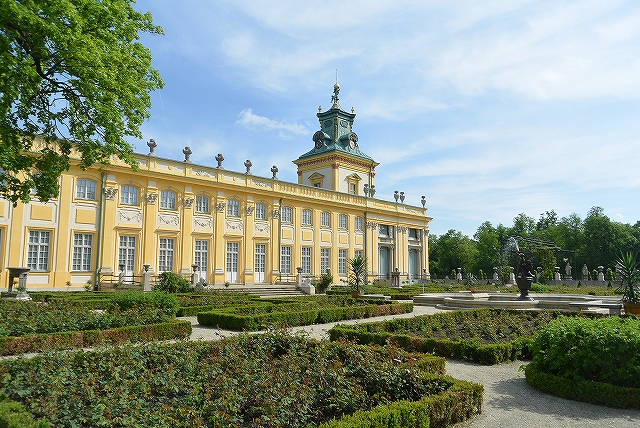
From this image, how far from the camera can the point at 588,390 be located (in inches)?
241

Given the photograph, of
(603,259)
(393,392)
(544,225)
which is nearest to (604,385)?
(393,392)

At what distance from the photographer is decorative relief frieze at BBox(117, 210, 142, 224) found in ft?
76.5

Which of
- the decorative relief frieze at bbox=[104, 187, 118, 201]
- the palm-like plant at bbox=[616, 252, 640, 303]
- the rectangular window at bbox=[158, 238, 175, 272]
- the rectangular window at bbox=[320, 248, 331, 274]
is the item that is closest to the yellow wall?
the decorative relief frieze at bbox=[104, 187, 118, 201]

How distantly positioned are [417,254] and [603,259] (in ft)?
78.0

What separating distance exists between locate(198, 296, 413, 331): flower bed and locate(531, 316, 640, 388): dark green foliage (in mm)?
5816

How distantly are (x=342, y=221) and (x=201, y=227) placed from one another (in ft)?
40.8

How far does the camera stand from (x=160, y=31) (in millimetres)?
13672

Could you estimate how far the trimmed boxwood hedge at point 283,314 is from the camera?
11953mm

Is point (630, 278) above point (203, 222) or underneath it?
underneath

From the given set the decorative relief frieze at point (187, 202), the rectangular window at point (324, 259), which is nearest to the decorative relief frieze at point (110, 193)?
the decorative relief frieze at point (187, 202)

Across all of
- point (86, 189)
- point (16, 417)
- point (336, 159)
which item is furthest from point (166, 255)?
point (16, 417)

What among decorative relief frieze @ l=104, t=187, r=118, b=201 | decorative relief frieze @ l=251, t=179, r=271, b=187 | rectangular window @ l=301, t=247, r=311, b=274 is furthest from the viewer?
rectangular window @ l=301, t=247, r=311, b=274

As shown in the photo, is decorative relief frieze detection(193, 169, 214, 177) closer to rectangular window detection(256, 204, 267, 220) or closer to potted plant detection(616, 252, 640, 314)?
rectangular window detection(256, 204, 267, 220)

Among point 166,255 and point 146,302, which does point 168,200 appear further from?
point 146,302
